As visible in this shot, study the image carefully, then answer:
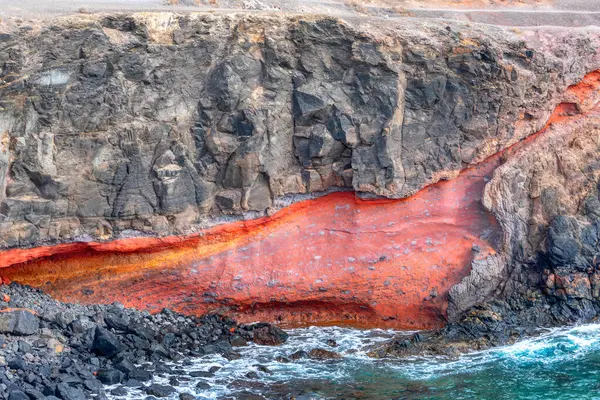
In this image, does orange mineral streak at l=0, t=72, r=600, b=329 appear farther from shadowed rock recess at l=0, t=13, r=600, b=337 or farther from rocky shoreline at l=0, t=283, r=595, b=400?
rocky shoreline at l=0, t=283, r=595, b=400

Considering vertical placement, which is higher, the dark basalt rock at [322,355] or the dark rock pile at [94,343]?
the dark rock pile at [94,343]

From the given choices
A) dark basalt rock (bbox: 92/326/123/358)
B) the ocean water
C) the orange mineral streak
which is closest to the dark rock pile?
dark basalt rock (bbox: 92/326/123/358)

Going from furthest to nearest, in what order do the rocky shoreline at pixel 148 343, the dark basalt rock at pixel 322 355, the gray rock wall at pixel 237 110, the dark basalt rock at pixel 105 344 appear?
the dark basalt rock at pixel 322 355 → the gray rock wall at pixel 237 110 → the dark basalt rock at pixel 105 344 → the rocky shoreline at pixel 148 343

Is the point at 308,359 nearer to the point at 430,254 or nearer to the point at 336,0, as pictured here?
the point at 430,254

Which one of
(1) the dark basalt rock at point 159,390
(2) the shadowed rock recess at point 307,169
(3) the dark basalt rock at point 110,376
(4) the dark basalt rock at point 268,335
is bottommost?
(4) the dark basalt rock at point 268,335

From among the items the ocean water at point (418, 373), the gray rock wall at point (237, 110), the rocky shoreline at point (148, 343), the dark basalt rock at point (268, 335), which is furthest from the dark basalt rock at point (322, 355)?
the gray rock wall at point (237, 110)

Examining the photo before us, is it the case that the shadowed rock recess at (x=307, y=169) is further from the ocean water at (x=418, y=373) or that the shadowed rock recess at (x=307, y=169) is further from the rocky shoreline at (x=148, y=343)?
the ocean water at (x=418, y=373)

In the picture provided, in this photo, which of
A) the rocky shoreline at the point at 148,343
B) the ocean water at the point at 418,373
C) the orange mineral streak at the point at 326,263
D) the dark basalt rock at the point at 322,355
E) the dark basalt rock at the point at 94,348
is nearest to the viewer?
the dark basalt rock at the point at 94,348
